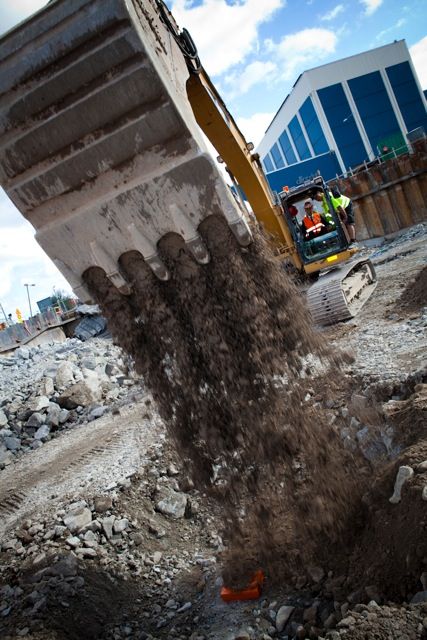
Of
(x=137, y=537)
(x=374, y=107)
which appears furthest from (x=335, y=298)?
(x=374, y=107)

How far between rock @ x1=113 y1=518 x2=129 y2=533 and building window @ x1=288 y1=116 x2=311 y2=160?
106ft

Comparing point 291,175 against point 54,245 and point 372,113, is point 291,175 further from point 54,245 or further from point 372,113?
point 54,245

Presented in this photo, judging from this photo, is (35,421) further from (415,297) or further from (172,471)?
(415,297)

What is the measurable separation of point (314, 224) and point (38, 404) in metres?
6.22

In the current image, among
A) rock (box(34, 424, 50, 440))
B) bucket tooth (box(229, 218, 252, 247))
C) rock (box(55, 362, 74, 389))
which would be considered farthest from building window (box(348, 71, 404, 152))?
bucket tooth (box(229, 218, 252, 247))

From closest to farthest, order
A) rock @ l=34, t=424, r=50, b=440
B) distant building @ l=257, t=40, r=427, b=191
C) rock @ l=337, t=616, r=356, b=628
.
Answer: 1. rock @ l=337, t=616, r=356, b=628
2. rock @ l=34, t=424, r=50, b=440
3. distant building @ l=257, t=40, r=427, b=191

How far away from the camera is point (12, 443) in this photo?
8.51 m

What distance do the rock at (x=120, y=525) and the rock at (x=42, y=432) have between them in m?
4.67

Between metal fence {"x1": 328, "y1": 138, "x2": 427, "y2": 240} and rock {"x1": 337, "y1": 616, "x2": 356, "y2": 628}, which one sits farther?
metal fence {"x1": 328, "y1": 138, "x2": 427, "y2": 240}

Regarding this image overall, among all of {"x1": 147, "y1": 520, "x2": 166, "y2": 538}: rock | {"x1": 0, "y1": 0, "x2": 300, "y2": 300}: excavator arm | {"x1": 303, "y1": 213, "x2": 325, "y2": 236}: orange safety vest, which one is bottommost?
{"x1": 147, "y1": 520, "x2": 166, "y2": 538}: rock

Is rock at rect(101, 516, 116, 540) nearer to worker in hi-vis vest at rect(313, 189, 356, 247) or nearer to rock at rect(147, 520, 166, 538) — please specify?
rock at rect(147, 520, 166, 538)

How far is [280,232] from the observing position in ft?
25.2

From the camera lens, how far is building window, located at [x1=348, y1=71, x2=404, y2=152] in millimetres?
30875

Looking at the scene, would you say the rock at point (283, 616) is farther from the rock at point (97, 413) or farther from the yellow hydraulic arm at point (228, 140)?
the rock at point (97, 413)
